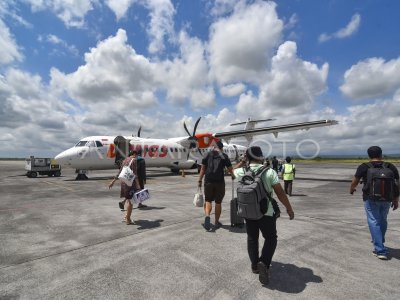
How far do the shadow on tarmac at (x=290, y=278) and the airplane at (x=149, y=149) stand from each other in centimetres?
984

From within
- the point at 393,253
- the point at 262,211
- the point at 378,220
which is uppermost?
the point at 262,211

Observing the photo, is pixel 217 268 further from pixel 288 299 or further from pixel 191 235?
pixel 191 235

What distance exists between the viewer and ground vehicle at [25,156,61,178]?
22438 mm

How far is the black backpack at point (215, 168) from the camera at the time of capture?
6.20 meters

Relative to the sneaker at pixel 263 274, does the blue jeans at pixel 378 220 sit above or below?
above

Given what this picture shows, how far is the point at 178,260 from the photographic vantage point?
14.2ft

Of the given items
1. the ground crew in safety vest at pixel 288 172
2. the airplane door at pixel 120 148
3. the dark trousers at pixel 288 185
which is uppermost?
the airplane door at pixel 120 148

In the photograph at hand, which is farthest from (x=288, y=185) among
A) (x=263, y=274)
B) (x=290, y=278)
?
(x=263, y=274)

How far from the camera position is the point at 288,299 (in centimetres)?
318

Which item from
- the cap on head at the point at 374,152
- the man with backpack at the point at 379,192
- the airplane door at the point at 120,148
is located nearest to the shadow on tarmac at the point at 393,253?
the man with backpack at the point at 379,192

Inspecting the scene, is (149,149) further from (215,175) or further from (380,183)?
(380,183)

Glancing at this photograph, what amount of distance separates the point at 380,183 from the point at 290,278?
88.9 inches

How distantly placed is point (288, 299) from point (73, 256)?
346cm

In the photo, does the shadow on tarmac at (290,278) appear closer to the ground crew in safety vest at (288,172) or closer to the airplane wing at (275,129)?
the ground crew in safety vest at (288,172)
